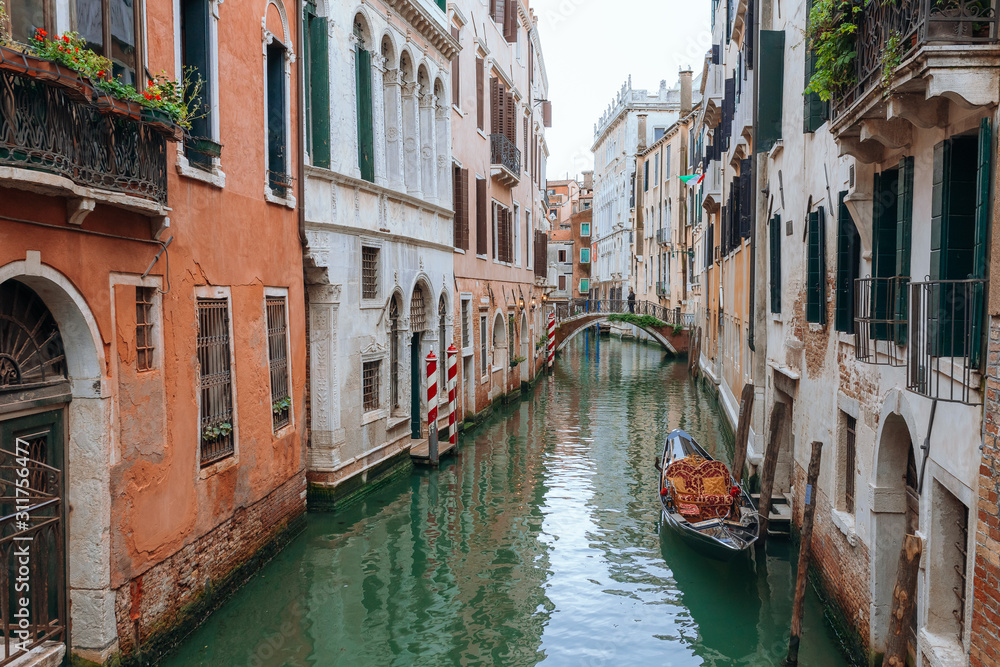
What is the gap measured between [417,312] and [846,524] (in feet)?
29.4

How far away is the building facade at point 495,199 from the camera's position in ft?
57.3

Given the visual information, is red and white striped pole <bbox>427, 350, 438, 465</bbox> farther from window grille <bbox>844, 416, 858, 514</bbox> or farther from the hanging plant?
the hanging plant

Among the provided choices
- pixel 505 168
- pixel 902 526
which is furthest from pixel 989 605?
pixel 505 168

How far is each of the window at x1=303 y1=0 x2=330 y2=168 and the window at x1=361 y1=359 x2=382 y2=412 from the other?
3225mm

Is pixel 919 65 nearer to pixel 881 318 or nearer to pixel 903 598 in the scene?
pixel 881 318

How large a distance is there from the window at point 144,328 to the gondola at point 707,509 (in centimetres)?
606

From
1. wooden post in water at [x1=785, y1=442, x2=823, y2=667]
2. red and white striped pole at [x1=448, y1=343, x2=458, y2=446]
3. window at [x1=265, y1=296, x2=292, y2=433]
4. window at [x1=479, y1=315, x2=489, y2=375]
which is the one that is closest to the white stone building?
red and white striped pole at [x1=448, y1=343, x2=458, y2=446]

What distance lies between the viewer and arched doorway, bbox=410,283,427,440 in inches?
573

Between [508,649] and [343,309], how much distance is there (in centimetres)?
539

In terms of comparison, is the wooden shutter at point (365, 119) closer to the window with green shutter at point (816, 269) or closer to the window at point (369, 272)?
the window at point (369, 272)

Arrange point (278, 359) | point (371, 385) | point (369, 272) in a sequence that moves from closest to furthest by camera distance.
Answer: point (278, 359), point (369, 272), point (371, 385)

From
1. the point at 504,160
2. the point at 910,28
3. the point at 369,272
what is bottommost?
the point at 369,272

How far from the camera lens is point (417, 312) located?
14.5 meters

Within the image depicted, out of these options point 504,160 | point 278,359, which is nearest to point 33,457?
point 278,359
